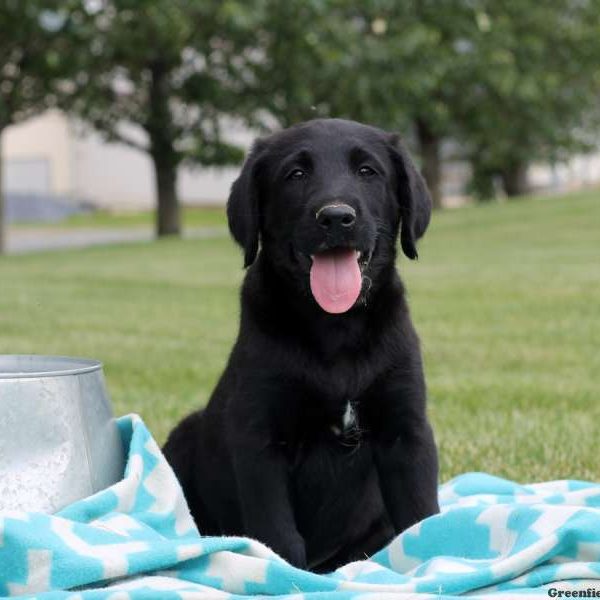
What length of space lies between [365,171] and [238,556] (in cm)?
112

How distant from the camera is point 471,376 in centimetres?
645

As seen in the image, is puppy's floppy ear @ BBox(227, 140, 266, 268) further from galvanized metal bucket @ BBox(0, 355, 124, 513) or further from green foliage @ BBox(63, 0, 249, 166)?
green foliage @ BBox(63, 0, 249, 166)

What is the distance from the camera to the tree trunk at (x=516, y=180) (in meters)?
32.4

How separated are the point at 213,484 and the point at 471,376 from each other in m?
3.38

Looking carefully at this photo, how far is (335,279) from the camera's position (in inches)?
118

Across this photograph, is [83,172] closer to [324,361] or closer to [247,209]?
[247,209]

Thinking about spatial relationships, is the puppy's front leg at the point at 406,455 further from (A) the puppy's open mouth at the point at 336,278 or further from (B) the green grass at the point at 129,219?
(B) the green grass at the point at 129,219

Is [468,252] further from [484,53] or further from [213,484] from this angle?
[213,484]

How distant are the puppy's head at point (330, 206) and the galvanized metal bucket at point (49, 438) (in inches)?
24.5

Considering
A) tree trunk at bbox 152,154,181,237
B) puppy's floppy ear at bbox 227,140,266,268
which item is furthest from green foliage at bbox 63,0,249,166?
puppy's floppy ear at bbox 227,140,266,268

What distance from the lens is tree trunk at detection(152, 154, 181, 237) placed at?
2166 cm

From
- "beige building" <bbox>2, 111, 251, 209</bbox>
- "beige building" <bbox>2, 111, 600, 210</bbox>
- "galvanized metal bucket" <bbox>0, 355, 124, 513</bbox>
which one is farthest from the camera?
"beige building" <bbox>2, 111, 251, 209</bbox>

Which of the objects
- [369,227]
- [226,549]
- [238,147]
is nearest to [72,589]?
[226,549]

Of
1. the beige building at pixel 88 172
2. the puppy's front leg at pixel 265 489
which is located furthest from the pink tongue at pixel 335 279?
the beige building at pixel 88 172
